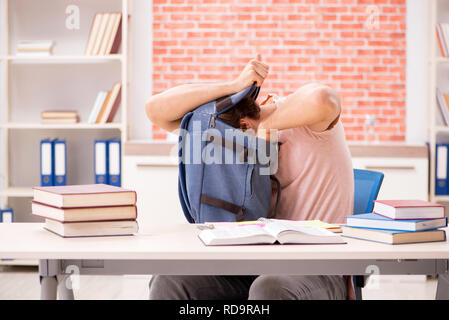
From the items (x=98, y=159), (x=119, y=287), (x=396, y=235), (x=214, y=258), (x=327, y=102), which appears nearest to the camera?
(x=214, y=258)

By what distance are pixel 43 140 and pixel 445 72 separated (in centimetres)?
292

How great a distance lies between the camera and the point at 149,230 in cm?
171

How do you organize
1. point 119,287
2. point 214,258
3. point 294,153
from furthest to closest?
point 119,287 → point 294,153 → point 214,258

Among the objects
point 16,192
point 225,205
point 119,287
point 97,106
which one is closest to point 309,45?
point 97,106

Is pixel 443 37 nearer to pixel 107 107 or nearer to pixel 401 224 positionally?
pixel 107 107

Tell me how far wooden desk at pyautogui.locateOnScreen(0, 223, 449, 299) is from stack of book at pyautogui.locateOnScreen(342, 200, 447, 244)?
32 mm

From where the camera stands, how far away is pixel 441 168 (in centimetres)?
382

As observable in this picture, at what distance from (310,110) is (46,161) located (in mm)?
2589

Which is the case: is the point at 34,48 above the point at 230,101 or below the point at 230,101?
above

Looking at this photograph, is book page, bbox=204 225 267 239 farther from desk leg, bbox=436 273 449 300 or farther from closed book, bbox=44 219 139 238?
desk leg, bbox=436 273 449 300

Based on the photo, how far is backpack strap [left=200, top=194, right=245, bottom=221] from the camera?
→ 188cm

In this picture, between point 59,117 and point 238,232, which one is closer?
point 238,232

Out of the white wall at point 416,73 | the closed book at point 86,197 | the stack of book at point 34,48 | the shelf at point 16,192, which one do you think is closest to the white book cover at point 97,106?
the stack of book at point 34,48

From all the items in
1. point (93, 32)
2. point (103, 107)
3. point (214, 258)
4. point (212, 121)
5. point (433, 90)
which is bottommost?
point (214, 258)
